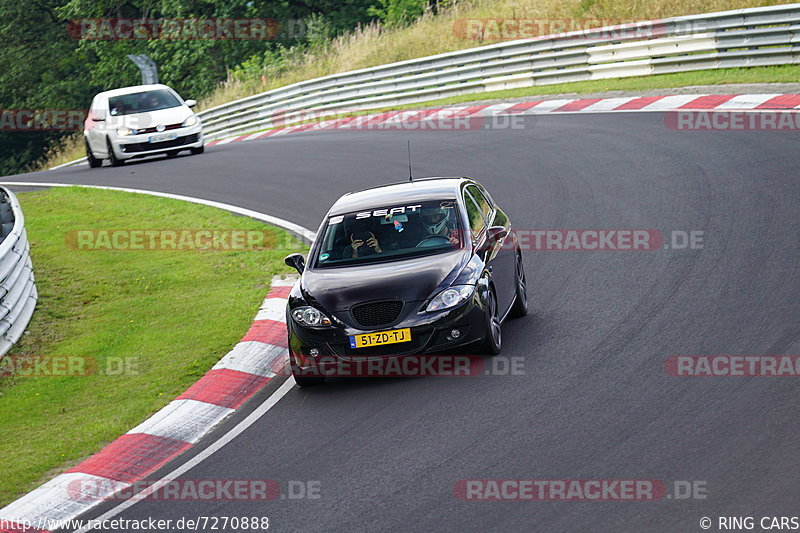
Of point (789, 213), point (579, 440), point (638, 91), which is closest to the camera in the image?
point (579, 440)

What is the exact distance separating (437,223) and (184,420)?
2.93 meters

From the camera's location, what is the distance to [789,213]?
1235cm

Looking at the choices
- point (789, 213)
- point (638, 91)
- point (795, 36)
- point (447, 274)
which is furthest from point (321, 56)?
point (447, 274)

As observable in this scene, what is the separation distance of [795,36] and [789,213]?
32.0 ft

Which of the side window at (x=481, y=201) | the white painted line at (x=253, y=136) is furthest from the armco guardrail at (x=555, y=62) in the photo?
the side window at (x=481, y=201)

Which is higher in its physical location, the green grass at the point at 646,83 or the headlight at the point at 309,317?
the headlight at the point at 309,317

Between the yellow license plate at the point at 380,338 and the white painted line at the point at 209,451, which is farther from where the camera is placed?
the yellow license plate at the point at 380,338

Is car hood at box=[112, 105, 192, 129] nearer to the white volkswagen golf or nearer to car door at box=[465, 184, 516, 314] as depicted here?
the white volkswagen golf

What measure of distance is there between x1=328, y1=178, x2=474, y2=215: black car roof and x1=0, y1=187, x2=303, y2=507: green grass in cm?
180

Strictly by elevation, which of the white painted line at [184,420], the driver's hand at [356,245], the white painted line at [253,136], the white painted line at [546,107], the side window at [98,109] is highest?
the driver's hand at [356,245]

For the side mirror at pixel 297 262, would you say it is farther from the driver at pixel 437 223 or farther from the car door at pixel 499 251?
the car door at pixel 499 251

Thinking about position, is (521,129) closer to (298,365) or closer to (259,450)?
(298,365)

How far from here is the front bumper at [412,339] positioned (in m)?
8.99

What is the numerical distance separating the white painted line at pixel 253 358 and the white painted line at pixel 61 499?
232cm
